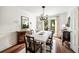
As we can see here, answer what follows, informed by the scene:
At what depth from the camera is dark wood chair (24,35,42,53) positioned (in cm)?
194

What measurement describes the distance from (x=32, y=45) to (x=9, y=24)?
24.4 inches

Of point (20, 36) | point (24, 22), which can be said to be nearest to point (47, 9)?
point (24, 22)

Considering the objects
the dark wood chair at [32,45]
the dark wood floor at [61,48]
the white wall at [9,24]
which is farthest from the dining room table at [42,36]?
the white wall at [9,24]

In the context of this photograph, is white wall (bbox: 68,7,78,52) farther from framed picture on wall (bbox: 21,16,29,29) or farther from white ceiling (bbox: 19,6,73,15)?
framed picture on wall (bbox: 21,16,29,29)

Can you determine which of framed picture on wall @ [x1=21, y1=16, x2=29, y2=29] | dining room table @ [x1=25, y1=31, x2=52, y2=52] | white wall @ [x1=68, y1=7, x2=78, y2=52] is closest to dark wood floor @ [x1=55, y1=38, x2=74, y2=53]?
white wall @ [x1=68, y1=7, x2=78, y2=52]

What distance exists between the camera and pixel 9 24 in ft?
6.15

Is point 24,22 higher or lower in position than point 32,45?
higher

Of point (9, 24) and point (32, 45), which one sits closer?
point (9, 24)

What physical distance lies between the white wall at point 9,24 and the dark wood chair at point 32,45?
0.24 meters

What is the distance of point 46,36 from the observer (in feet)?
6.49

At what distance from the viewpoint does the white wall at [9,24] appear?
1.85 metres

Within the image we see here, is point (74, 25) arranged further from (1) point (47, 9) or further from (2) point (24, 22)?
(2) point (24, 22)

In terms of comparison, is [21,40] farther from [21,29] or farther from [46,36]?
[46,36]

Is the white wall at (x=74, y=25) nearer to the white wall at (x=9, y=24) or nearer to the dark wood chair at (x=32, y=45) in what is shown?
A: the dark wood chair at (x=32, y=45)
